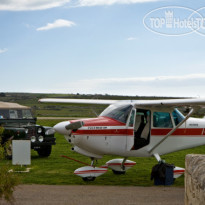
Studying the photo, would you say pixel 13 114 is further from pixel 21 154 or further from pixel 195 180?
pixel 195 180

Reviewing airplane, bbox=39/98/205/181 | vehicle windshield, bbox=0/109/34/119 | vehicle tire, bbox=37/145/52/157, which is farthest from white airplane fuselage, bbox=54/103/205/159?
vehicle windshield, bbox=0/109/34/119

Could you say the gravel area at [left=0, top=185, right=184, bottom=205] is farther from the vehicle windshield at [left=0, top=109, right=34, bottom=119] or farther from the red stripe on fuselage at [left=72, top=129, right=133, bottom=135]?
the vehicle windshield at [left=0, top=109, right=34, bottom=119]

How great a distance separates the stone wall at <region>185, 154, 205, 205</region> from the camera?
405 centimetres

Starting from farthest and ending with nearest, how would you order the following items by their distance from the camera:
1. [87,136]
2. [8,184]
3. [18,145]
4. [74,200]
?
[18,145] → [87,136] → [74,200] → [8,184]

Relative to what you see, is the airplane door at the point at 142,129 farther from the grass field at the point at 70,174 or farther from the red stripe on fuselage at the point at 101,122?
the grass field at the point at 70,174

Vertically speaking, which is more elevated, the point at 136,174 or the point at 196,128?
the point at 196,128

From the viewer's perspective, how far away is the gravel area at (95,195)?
891cm

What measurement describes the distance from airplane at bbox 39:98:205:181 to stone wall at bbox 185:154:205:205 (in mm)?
6895

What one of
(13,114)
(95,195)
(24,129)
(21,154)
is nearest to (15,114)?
(13,114)

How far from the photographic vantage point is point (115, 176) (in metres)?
13.0

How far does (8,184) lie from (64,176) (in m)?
5.30

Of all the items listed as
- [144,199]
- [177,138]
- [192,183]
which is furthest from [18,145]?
[192,183]

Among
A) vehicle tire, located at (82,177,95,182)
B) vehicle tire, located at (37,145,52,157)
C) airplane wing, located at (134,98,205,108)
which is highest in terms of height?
airplane wing, located at (134,98,205,108)

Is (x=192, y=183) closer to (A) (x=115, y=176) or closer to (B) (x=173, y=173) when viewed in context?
(B) (x=173, y=173)
